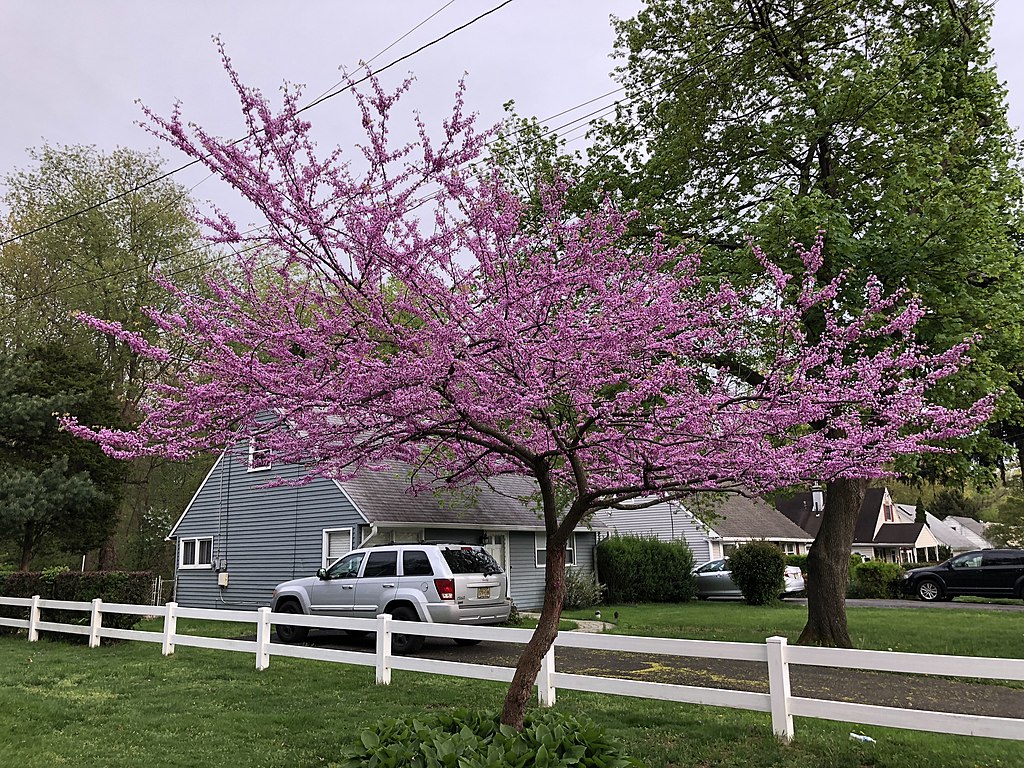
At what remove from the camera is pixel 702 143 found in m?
13.5

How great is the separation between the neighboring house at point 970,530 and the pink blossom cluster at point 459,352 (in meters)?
59.2

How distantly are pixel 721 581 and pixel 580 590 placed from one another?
6.37 meters

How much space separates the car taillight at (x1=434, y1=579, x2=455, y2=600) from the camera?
41.7 feet

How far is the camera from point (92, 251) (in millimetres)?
28141

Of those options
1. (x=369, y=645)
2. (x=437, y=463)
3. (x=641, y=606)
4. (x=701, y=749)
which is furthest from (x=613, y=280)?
(x=641, y=606)

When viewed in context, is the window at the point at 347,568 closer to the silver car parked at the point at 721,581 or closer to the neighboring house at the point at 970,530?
the silver car parked at the point at 721,581

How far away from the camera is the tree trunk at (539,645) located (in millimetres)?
5000

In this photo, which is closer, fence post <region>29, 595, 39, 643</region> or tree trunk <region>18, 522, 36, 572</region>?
fence post <region>29, 595, 39, 643</region>

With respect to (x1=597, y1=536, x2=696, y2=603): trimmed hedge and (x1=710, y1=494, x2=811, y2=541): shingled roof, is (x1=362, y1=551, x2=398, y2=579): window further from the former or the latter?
(x1=710, y1=494, x2=811, y2=541): shingled roof

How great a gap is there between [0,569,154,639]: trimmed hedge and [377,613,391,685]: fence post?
6.80 metres

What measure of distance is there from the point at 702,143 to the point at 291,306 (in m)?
10.1

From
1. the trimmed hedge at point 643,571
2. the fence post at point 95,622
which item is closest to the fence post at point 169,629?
the fence post at point 95,622

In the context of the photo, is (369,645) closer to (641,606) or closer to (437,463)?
(437,463)

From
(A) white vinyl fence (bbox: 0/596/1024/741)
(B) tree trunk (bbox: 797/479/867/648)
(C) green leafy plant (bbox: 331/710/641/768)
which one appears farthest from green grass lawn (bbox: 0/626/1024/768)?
(B) tree trunk (bbox: 797/479/867/648)
